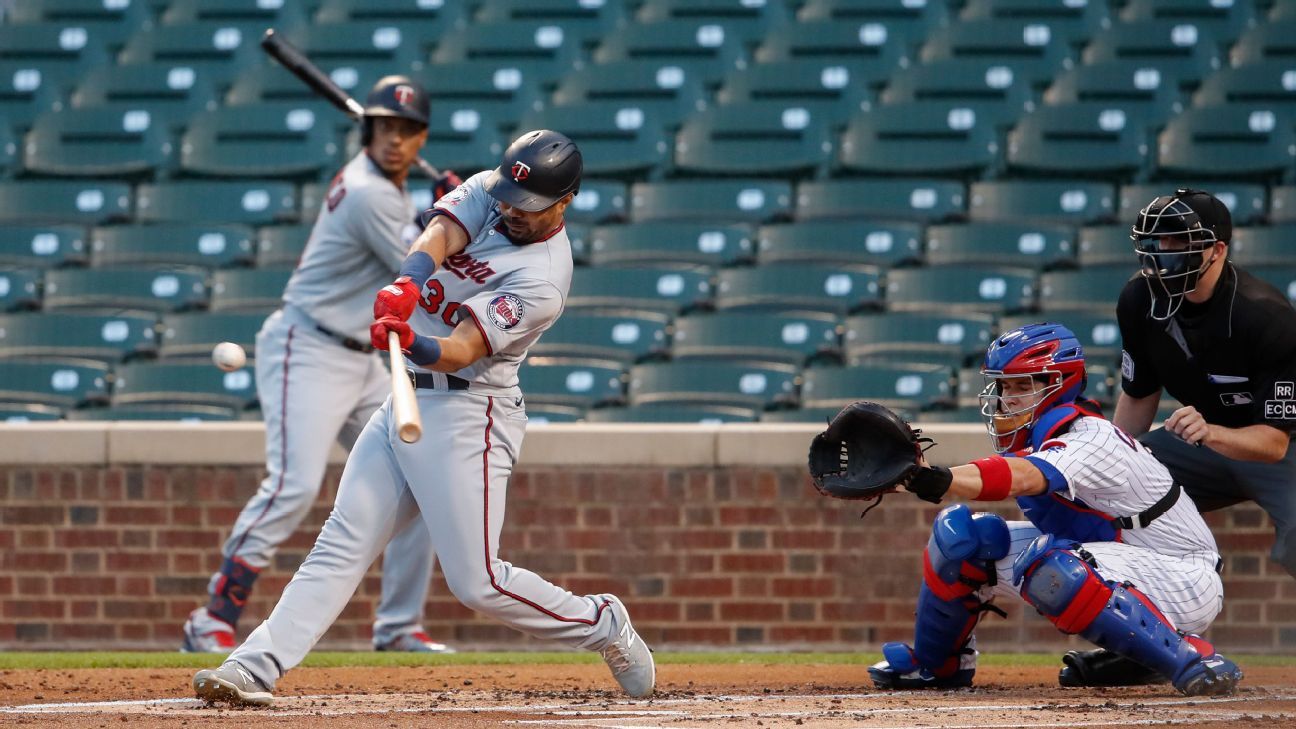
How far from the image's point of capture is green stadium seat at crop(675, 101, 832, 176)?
10.0 metres

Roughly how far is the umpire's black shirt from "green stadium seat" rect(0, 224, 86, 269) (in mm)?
6610

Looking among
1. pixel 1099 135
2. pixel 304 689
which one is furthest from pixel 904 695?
pixel 1099 135

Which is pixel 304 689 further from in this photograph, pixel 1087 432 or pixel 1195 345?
pixel 1195 345

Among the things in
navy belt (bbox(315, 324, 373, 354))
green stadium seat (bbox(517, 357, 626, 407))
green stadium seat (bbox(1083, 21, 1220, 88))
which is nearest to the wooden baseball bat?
navy belt (bbox(315, 324, 373, 354))

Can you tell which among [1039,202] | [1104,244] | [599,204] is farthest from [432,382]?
[1039,202]

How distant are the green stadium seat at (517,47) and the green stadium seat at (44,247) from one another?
2617mm

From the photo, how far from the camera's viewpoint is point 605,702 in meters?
4.53

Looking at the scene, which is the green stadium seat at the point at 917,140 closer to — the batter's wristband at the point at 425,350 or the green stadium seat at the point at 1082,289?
the green stadium seat at the point at 1082,289

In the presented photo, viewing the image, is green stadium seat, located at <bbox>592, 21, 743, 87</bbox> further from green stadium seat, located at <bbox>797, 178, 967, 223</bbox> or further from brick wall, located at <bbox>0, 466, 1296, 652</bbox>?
brick wall, located at <bbox>0, 466, 1296, 652</bbox>

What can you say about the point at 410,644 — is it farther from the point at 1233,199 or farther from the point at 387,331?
the point at 1233,199

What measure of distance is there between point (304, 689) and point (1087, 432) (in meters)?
2.30

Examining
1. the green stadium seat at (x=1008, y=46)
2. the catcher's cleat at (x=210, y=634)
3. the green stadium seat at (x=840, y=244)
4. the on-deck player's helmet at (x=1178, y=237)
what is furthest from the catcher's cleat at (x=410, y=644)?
the green stadium seat at (x=1008, y=46)

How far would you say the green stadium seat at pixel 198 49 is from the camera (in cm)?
1141

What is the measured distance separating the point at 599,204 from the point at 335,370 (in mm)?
3887
